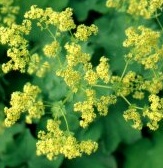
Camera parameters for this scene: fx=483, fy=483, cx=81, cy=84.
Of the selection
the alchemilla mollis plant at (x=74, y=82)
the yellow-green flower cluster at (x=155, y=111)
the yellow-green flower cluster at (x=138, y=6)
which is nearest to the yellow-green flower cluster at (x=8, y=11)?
the alchemilla mollis plant at (x=74, y=82)

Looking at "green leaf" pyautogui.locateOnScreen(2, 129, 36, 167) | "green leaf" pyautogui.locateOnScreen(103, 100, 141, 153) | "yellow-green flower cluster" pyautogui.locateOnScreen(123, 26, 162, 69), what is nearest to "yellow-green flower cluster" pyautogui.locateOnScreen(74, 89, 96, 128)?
"yellow-green flower cluster" pyautogui.locateOnScreen(123, 26, 162, 69)

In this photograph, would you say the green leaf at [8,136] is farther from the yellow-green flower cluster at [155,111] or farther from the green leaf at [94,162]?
the yellow-green flower cluster at [155,111]

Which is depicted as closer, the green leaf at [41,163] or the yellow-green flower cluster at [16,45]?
the yellow-green flower cluster at [16,45]

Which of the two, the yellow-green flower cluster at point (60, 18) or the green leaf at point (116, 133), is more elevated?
the yellow-green flower cluster at point (60, 18)

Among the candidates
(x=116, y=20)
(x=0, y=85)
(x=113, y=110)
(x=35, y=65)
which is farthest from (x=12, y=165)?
(x=116, y=20)

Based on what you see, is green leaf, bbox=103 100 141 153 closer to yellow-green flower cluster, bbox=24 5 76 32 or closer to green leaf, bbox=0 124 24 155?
green leaf, bbox=0 124 24 155

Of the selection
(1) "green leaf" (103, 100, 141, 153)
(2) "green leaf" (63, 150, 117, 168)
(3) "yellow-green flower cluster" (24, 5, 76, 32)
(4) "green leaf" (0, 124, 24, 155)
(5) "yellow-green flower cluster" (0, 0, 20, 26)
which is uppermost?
(3) "yellow-green flower cluster" (24, 5, 76, 32)

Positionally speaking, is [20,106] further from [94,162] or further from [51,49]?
[94,162]

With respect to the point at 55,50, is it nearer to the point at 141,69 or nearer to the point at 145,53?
the point at 145,53
